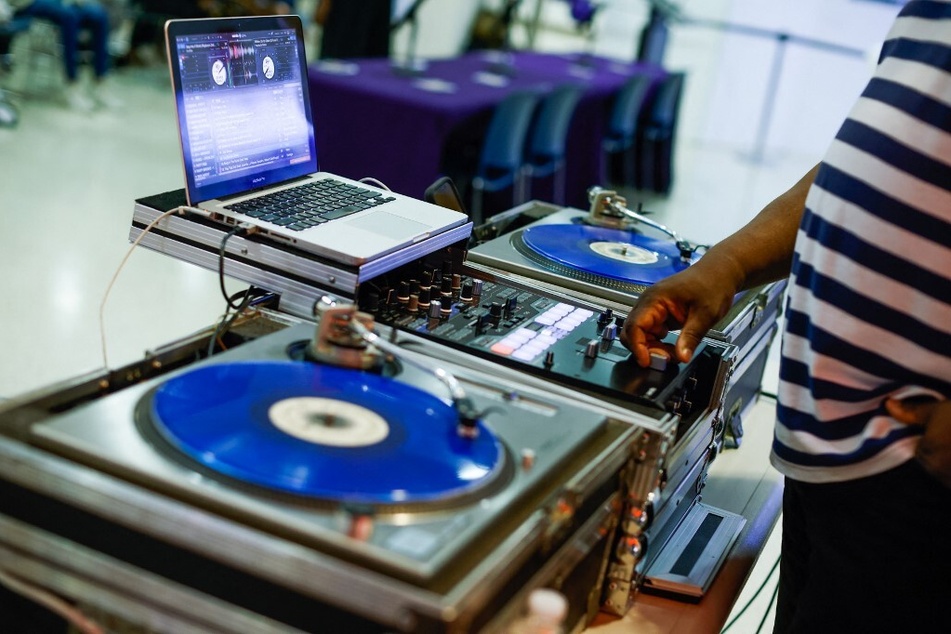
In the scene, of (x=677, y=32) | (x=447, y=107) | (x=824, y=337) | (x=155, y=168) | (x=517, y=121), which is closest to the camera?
(x=824, y=337)

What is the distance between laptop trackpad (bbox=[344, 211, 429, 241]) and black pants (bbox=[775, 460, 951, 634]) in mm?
561

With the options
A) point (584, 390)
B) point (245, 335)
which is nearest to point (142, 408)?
point (245, 335)

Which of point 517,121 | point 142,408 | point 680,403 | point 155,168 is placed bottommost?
point 155,168

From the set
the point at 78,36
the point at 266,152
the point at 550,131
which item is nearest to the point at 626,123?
the point at 550,131

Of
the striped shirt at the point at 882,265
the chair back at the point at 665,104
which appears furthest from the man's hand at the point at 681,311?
the chair back at the point at 665,104

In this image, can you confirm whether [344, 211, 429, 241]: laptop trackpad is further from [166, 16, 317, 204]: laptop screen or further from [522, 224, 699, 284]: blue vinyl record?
[522, 224, 699, 284]: blue vinyl record

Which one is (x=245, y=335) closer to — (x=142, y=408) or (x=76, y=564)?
(x=142, y=408)

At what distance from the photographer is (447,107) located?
13.9 feet

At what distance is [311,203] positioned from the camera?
4.54ft

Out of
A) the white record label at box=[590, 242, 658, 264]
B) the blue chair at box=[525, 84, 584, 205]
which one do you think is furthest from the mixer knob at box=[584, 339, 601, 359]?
the blue chair at box=[525, 84, 584, 205]

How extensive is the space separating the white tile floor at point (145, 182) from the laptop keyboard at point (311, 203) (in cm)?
27

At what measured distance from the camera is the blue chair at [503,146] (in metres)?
4.68

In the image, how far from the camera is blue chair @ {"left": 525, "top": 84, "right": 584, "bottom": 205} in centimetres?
507

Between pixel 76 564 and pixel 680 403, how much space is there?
2.45ft
